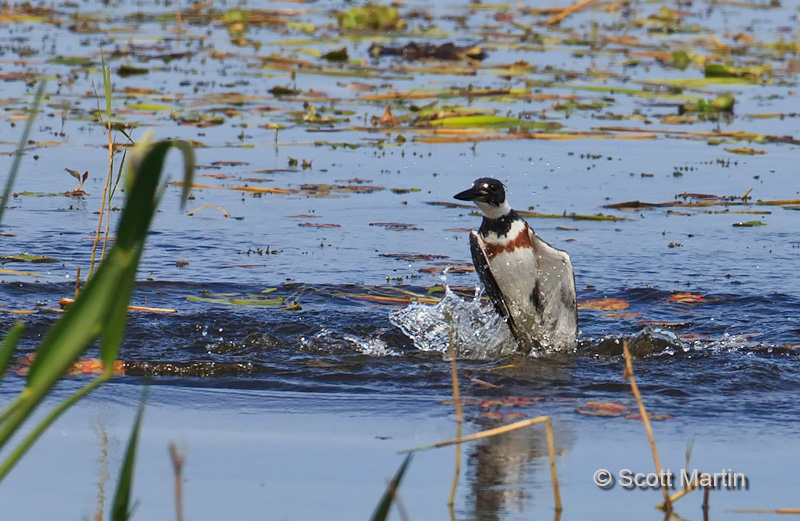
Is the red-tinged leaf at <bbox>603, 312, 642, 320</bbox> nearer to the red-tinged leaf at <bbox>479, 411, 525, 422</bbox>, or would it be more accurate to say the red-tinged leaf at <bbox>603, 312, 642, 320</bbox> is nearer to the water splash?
the water splash

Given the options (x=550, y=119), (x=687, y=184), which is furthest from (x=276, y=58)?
(x=687, y=184)

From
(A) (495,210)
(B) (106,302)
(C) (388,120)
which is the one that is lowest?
(A) (495,210)

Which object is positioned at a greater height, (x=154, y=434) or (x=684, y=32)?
(x=684, y=32)

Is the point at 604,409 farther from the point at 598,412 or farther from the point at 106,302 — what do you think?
the point at 106,302

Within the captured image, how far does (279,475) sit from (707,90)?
10530mm

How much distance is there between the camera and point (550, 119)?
1144 cm

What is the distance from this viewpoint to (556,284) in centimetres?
612

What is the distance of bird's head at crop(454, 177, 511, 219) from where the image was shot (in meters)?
6.16

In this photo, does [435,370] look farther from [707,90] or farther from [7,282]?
[707,90]

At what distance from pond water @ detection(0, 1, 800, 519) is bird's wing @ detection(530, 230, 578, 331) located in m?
0.27

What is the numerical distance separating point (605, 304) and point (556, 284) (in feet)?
2.05

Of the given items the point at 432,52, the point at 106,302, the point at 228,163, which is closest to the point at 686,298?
the point at 228,163

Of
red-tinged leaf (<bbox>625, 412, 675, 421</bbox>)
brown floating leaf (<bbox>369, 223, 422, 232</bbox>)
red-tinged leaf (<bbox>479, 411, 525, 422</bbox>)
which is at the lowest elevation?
red-tinged leaf (<bbox>479, 411, 525, 422</bbox>)

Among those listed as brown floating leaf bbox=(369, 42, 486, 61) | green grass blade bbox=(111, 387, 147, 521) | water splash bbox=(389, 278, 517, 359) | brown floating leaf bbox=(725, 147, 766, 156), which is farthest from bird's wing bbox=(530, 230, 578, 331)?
brown floating leaf bbox=(369, 42, 486, 61)
